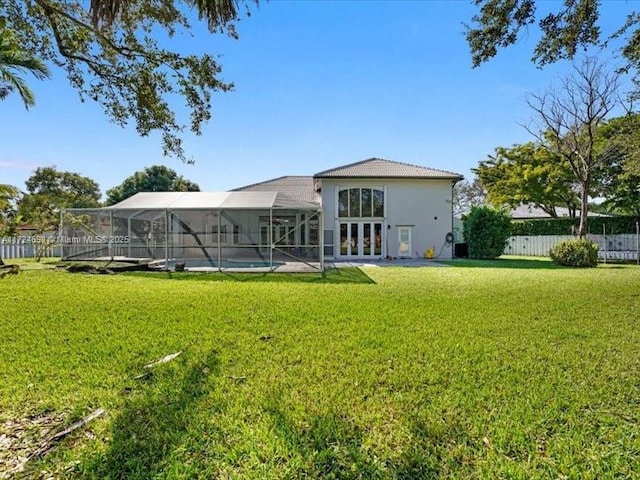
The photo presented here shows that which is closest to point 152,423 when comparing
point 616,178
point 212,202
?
point 212,202

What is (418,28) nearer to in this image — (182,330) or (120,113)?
(120,113)

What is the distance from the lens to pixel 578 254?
18.0 meters

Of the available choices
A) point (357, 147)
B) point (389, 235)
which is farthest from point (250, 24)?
point (357, 147)

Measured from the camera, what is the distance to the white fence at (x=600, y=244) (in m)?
22.1

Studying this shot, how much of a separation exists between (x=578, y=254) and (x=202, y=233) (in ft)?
54.9

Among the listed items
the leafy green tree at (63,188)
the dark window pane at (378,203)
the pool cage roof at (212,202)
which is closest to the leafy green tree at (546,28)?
the pool cage roof at (212,202)

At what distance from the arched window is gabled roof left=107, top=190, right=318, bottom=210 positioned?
5.83 metres

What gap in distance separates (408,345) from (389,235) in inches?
725

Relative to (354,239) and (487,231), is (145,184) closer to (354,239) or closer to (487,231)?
(354,239)

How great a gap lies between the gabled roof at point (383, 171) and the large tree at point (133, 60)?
1485 cm

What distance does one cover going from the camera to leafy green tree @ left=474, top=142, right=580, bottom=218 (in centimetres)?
2817

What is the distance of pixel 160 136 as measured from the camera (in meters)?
8.12

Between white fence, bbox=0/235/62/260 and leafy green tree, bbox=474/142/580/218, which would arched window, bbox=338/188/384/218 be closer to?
leafy green tree, bbox=474/142/580/218

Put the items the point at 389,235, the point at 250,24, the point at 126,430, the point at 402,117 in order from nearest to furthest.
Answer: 1. the point at 126,430
2. the point at 250,24
3. the point at 402,117
4. the point at 389,235
